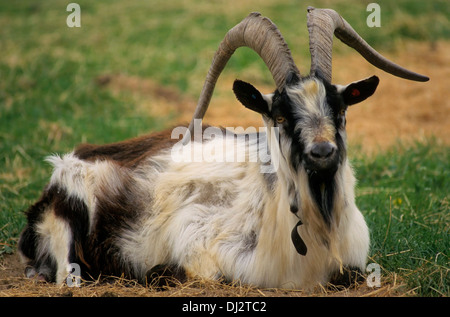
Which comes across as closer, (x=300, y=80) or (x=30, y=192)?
(x=300, y=80)

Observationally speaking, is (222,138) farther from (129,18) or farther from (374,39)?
(129,18)

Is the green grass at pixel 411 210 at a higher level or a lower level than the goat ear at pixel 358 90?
lower

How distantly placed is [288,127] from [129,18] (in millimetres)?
15057

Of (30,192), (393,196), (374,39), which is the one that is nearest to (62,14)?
Result: (374,39)

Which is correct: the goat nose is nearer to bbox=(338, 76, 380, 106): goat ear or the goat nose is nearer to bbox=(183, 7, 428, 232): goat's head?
bbox=(183, 7, 428, 232): goat's head

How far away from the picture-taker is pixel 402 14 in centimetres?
1777

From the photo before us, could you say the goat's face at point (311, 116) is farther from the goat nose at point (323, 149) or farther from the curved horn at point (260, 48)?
the curved horn at point (260, 48)

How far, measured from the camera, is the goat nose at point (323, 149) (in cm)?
450

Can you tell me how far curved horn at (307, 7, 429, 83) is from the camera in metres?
5.12

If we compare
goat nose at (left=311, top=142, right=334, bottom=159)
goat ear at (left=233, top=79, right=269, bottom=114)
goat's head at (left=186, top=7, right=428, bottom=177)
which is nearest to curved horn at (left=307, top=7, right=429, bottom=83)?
goat's head at (left=186, top=7, right=428, bottom=177)

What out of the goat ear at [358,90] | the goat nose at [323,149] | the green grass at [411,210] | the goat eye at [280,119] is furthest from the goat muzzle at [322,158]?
the green grass at [411,210]

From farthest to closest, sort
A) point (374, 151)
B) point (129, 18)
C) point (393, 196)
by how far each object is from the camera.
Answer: point (129, 18), point (374, 151), point (393, 196)

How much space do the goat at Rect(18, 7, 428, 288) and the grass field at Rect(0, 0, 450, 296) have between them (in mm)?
843

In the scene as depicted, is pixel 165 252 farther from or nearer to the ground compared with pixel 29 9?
nearer to the ground
